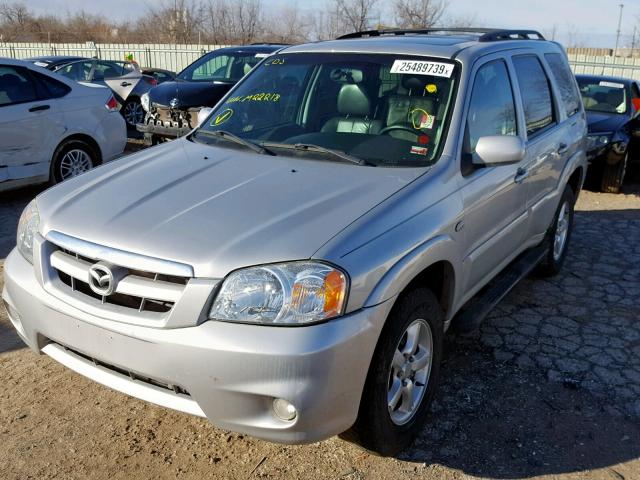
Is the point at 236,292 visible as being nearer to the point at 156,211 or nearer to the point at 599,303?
the point at 156,211

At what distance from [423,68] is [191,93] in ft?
20.4

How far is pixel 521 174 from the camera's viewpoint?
3988 millimetres

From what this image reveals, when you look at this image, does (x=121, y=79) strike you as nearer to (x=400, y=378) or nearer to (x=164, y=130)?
(x=164, y=130)

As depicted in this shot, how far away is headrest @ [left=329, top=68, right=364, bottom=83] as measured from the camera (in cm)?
379

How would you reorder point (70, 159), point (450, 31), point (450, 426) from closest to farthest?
point (450, 426) → point (450, 31) → point (70, 159)

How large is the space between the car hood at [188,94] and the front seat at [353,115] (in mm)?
5737

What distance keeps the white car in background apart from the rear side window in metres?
5.06

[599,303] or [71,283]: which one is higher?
[71,283]

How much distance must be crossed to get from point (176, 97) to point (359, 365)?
7.43m

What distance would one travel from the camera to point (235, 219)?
2.67m

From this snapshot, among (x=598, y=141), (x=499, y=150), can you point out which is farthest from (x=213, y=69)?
(x=499, y=150)

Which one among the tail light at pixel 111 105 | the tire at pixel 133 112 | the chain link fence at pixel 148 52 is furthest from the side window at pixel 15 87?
the chain link fence at pixel 148 52

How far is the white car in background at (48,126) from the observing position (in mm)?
6699

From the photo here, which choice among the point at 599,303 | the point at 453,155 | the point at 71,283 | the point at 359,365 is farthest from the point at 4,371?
the point at 599,303
